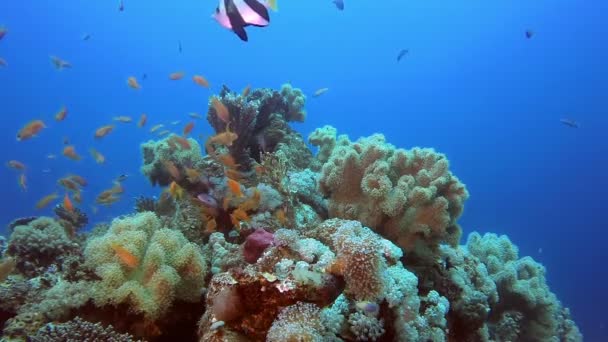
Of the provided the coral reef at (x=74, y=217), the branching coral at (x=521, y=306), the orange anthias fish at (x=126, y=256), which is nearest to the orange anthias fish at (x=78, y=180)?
the coral reef at (x=74, y=217)

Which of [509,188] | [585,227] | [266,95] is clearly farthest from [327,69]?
[266,95]

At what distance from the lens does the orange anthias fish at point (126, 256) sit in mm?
3967

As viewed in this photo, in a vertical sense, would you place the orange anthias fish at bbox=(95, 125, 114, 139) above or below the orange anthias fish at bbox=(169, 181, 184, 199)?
above

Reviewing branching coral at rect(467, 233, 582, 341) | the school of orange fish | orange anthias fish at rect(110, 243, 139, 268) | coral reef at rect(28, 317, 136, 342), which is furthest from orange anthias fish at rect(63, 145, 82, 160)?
branching coral at rect(467, 233, 582, 341)

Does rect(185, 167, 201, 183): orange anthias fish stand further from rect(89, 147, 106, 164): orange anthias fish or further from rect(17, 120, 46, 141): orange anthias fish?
rect(89, 147, 106, 164): orange anthias fish

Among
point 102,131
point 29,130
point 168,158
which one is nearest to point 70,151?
point 102,131

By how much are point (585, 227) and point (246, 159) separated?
78.2 m

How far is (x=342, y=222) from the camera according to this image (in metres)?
4.47

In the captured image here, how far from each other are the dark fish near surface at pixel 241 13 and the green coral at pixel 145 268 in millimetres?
2527

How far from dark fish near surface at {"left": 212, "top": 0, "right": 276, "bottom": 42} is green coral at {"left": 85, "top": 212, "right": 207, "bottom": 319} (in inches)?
99.5

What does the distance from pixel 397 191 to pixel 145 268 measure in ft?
10.5

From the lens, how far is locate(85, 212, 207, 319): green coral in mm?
3895

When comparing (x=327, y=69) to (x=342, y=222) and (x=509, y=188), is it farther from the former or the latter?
(x=342, y=222)

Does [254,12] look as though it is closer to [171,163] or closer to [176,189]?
[176,189]
